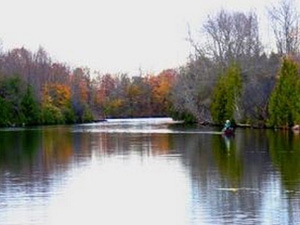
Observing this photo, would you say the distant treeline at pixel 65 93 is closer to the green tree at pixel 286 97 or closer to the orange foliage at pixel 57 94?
the orange foliage at pixel 57 94

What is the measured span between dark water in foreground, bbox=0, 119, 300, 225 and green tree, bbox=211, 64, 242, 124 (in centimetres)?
3373

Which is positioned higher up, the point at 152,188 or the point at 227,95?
the point at 227,95

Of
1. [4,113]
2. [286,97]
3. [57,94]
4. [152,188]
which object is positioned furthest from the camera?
[57,94]

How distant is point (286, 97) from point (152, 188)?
39.0 m

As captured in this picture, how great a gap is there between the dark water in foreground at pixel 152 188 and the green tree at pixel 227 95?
3373 centimetres

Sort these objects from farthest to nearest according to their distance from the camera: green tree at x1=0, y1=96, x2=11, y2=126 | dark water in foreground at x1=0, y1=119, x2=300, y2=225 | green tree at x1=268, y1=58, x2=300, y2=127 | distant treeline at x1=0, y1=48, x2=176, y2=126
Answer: distant treeline at x1=0, y1=48, x2=176, y2=126 → green tree at x1=0, y1=96, x2=11, y2=126 → green tree at x1=268, y1=58, x2=300, y2=127 → dark water in foreground at x1=0, y1=119, x2=300, y2=225

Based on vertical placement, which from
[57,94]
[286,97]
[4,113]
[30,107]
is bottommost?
[4,113]

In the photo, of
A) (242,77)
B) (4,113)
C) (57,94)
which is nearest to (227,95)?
(242,77)

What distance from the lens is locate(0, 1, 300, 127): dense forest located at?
57.5 m

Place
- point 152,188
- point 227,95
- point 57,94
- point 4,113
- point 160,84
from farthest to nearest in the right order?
point 160,84
point 57,94
point 4,113
point 227,95
point 152,188

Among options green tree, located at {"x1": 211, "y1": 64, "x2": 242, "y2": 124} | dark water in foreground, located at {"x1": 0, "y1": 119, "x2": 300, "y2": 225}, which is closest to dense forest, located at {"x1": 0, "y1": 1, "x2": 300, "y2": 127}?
green tree, located at {"x1": 211, "y1": 64, "x2": 242, "y2": 124}

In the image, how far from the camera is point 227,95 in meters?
64.1

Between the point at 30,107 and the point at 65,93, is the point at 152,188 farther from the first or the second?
the point at 65,93

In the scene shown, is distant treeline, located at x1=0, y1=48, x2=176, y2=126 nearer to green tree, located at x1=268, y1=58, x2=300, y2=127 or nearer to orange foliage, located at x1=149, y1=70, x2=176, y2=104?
orange foliage, located at x1=149, y1=70, x2=176, y2=104
